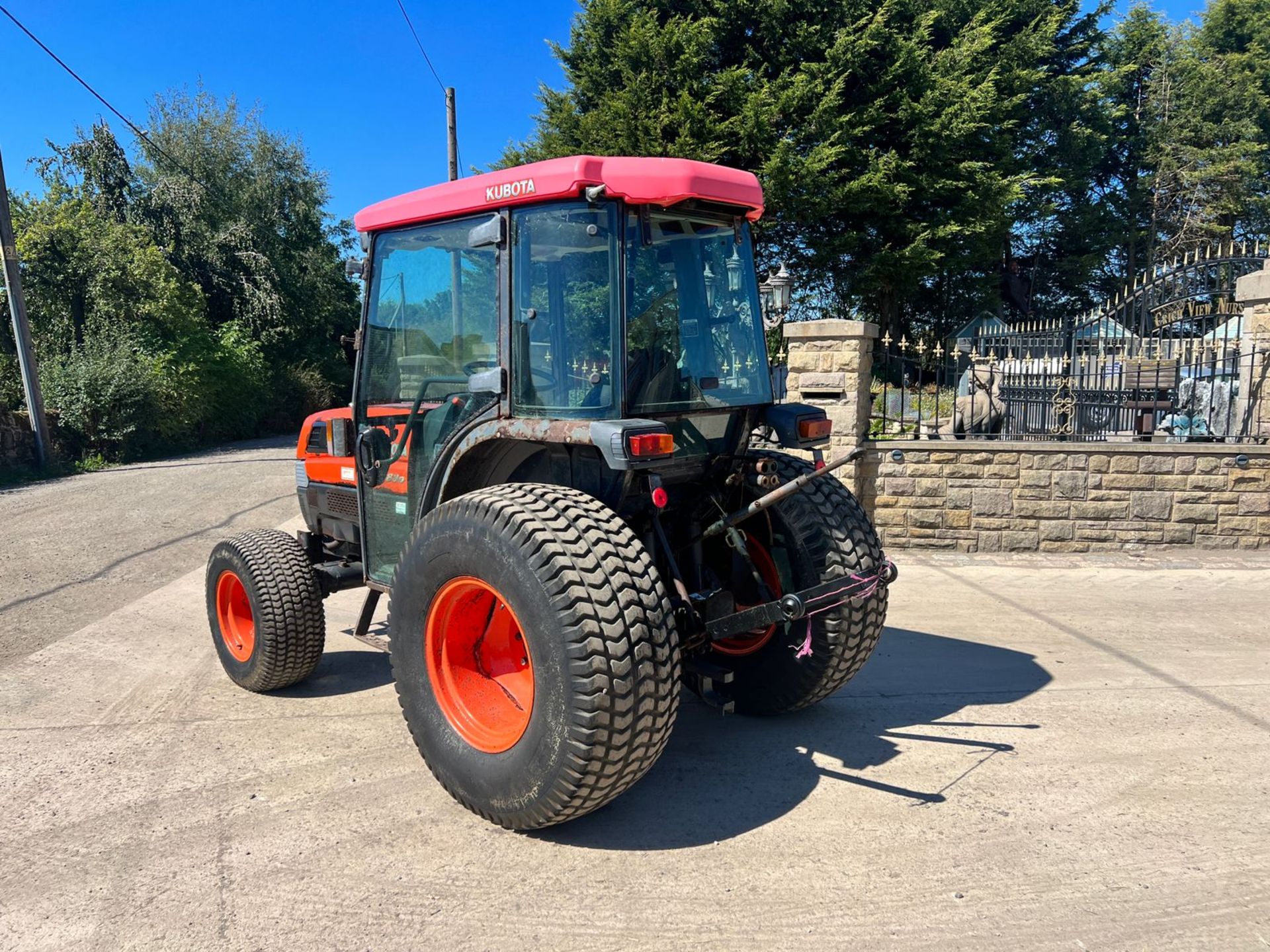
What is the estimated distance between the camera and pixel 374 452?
4105mm

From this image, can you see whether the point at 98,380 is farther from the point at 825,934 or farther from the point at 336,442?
the point at 825,934

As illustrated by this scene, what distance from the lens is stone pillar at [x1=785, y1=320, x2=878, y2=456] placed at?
7797mm

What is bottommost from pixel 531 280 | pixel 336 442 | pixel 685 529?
pixel 685 529

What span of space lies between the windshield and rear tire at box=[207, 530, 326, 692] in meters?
2.21

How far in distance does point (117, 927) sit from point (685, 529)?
7.94 ft

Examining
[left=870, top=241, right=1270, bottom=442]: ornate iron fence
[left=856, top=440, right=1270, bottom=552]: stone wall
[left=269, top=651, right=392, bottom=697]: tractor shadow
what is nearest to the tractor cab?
[left=269, top=651, right=392, bottom=697]: tractor shadow

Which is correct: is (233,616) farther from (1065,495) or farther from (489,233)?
A: (1065,495)

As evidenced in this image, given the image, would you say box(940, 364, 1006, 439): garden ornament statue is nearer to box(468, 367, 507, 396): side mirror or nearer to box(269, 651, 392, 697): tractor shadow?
box(269, 651, 392, 697): tractor shadow

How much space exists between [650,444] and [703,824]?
143 centimetres

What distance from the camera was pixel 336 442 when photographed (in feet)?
Result: 13.6

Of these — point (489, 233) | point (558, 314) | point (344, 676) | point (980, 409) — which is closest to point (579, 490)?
point (558, 314)

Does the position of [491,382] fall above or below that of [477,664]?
above

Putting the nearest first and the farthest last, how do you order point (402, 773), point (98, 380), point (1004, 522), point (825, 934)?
point (825, 934) < point (402, 773) < point (1004, 522) < point (98, 380)

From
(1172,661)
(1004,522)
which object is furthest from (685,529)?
(1004,522)
